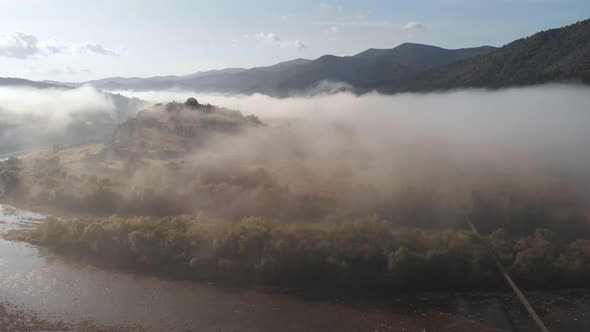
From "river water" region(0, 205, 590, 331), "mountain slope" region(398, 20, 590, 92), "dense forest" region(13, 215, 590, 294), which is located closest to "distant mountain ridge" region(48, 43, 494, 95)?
"mountain slope" region(398, 20, 590, 92)

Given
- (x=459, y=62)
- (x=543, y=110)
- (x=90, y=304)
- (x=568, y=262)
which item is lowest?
(x=90, y=304)

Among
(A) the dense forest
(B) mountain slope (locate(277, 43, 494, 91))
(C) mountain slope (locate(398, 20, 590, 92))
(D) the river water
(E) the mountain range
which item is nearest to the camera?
(D) the river water

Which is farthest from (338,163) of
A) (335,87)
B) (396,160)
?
(335,87)

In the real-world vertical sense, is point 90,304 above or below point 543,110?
below

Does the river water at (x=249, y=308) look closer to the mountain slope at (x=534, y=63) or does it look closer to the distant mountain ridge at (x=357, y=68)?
the mountain slope at (x=534, y=63)

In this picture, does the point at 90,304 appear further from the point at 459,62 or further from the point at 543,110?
the point at 459,62

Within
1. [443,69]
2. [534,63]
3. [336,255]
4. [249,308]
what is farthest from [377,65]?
[249,308]

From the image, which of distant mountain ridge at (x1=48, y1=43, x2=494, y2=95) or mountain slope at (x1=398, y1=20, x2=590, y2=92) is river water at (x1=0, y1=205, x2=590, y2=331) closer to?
mountain slope at (x1=398, y1=20, x2=590, y2=92)

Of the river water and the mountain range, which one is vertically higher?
the mountain range
